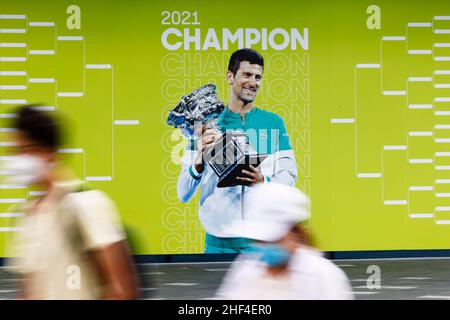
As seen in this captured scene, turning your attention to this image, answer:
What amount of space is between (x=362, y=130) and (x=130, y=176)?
3815 millimetres

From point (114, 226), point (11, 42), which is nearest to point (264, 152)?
point (11, 42)

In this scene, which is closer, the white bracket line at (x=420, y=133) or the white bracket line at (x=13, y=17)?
the white bracket line at (x=13, y=17)

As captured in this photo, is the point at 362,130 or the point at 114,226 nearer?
the point at 114,226

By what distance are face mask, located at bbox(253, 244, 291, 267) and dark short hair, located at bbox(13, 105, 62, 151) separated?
1081 millimetres

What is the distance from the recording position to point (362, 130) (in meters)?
16.0

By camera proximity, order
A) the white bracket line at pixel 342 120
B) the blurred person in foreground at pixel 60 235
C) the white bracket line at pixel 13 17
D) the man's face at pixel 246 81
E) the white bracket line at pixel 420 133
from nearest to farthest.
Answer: the blurred person in foreground at pixel 60 235, the white bracket line at pixel 13 17, the man's face at pixel 246 81, the white bracket line at pixel 342 120, the white bracket line at pixel 420 133

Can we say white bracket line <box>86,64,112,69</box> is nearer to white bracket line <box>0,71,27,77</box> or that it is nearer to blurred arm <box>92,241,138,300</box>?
white bracket line <box>0,71,27,77</box>

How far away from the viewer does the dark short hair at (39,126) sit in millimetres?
4613

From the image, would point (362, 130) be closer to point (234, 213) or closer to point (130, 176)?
point (234, 213)

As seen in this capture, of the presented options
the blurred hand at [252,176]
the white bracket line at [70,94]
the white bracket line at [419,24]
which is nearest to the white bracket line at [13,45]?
the white bracket line at [70,94]

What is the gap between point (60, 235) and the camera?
4414 mm

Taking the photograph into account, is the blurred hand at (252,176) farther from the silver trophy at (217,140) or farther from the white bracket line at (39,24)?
the white bracket line at (39,24)

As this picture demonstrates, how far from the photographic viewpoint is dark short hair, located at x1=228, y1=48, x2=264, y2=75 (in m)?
15.6
